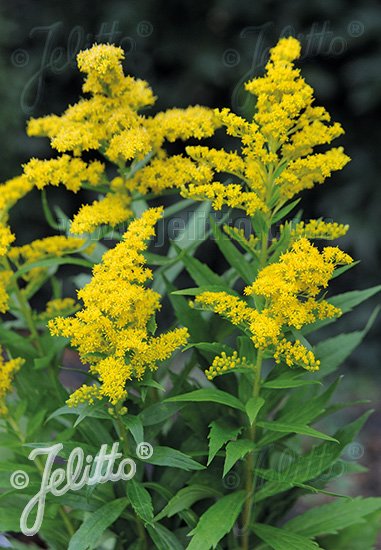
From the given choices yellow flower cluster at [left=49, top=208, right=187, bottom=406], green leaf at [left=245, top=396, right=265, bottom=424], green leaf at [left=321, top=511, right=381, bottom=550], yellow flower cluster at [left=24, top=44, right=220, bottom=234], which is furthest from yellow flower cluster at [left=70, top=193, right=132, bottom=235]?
green leaf at [left=321, top=511, right=381, bottom=550]

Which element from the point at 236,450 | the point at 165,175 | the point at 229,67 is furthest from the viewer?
the point at 229,67

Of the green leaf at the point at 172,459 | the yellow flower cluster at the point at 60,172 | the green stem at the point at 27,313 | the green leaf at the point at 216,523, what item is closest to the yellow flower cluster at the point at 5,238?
the yellow flower cluster at the point at 60,172

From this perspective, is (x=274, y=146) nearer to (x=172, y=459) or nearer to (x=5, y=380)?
(x=172, y=459)

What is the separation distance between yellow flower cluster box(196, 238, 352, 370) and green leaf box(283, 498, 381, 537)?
2.42ft

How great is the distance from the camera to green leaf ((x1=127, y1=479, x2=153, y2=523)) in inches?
75.2

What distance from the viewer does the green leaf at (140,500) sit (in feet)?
6.27

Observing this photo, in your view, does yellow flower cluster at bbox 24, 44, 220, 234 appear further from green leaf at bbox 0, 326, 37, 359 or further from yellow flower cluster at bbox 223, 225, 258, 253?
green leaf at bbox 0, 326, 37, 359

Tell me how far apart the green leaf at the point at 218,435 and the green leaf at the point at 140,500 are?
0.19 meters

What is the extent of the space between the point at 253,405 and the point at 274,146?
2.13 feet

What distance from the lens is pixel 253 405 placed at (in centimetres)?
194

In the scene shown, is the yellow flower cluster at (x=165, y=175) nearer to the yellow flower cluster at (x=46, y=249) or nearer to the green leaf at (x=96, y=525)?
the yellow flower cluster at (x=46, y=249)

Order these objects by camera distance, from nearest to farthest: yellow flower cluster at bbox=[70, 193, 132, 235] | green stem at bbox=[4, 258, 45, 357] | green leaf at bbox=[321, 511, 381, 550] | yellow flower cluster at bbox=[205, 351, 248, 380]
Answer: yellow flower cluster at bbox=[205, 351, 248, 380], yellow flower cluster at bbox=[70, 193, 132, 235], green stem at bbox=[4, 258, 45, 357], green leaf at bbox=[321, 511, 381, 550]

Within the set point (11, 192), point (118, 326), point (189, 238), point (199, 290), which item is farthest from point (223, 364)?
point (11, 192)

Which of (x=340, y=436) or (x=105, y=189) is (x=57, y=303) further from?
(x=340, y=436)
